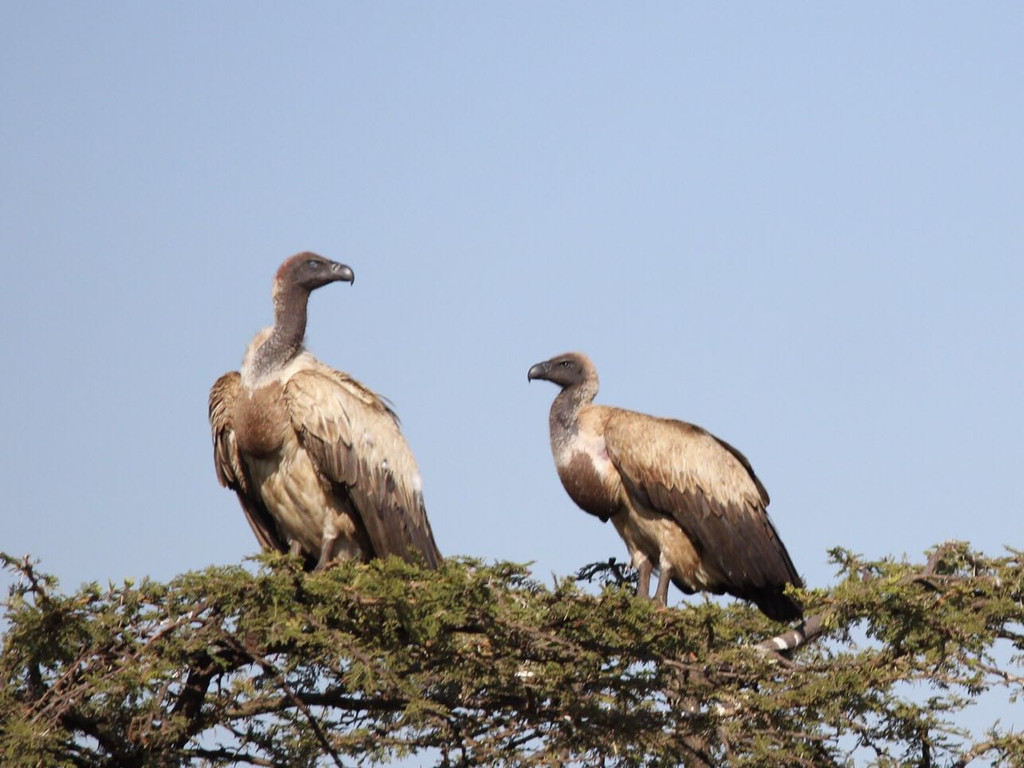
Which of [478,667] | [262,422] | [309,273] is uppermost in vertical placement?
[309,273]

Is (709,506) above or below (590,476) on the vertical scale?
below

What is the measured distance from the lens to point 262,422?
9445 millimetres

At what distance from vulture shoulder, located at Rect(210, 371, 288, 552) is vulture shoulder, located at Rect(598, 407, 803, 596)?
2.42 metres

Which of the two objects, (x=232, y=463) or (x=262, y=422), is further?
(x=232, y=463)

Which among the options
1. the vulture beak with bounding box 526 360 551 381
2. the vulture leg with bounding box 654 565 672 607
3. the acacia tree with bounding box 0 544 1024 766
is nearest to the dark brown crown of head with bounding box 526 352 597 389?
the vulture beak with bounding box 526 360 551 381

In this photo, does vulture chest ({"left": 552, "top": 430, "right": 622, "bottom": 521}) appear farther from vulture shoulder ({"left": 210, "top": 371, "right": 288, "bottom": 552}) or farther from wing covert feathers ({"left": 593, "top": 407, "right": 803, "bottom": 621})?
vulture shoulder ({"left": 210, "top": 371, "right": 288, "bottom": 552})

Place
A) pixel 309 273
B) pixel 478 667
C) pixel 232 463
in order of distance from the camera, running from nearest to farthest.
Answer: pixel 478 667 < pixel 232 463 < pixel 309 273

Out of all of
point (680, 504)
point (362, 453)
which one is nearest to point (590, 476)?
point (680, 504)

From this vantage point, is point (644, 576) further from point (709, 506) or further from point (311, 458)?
point (311, 458)

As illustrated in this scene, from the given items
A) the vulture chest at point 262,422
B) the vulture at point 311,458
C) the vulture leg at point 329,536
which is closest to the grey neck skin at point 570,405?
the vulture at point 311,458

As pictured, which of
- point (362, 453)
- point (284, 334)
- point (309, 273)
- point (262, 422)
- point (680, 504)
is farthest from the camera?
point (680, 504)

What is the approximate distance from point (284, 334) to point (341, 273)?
0.62 m

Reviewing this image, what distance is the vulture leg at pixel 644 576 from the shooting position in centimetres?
1091

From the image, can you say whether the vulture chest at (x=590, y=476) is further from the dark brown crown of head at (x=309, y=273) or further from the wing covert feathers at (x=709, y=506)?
the dark brown crown of head at (x=309, y=273)
